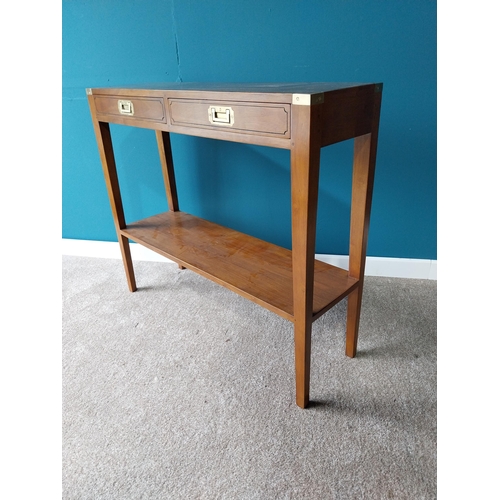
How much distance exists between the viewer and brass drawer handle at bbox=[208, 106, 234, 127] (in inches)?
40.8

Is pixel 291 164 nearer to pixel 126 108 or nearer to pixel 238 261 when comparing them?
pixel 238 261

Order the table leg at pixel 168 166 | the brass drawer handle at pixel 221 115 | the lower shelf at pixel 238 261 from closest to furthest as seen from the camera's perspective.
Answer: the brass drawer handle at pixel 221 115 → the lower shelf at pixel 238 261 → the table leg at pixel 168 166

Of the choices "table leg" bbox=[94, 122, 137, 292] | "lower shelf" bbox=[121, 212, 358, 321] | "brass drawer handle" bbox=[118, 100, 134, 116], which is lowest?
"lower shelf" bbox=[121, 212, 358, 321]

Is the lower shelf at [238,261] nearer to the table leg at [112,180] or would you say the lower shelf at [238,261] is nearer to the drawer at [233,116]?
the table leg at [112,180]

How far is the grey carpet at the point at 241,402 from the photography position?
3.42ft

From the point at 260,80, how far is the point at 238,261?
81 cm

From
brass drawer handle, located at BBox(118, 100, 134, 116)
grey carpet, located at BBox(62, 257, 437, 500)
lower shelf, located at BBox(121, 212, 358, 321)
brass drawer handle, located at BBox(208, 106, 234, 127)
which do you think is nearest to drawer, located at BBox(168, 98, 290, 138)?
brass drawer handle, located at BBox(208, 106, 234, 127)

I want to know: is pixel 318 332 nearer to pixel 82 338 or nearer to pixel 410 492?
pixel 410 492

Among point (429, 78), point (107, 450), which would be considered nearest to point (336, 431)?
point (107, 450)

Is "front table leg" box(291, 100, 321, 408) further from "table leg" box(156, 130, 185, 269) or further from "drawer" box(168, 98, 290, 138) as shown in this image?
"table leg" box(156, 130, 185, 269)

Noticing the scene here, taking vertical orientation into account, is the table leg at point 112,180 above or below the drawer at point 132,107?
Answer: below

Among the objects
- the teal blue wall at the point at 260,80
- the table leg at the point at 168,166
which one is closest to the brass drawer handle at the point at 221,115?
the teal blue wall at the point at 260,80

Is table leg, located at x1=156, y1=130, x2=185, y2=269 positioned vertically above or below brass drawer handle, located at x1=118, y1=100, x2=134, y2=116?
below

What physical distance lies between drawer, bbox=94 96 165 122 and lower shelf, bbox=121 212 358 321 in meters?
0.53
